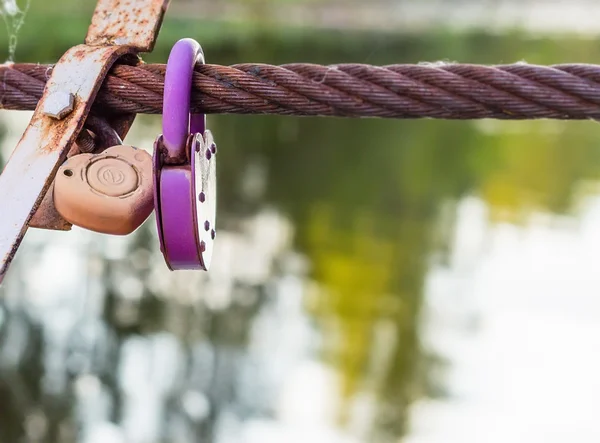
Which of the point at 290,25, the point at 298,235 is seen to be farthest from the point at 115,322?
the point at 290,25

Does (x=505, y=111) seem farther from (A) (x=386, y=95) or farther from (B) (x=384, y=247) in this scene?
(B) (x=384, y=247)

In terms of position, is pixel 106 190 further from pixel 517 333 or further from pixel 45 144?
pixel 517 333

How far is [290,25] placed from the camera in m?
15.3

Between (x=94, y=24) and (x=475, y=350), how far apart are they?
5.07 metres

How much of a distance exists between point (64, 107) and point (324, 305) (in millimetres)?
5393

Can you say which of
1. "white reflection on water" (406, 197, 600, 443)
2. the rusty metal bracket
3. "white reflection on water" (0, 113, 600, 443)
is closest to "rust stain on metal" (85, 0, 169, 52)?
the rusty metal bracket

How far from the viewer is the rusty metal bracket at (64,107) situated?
2.18ft

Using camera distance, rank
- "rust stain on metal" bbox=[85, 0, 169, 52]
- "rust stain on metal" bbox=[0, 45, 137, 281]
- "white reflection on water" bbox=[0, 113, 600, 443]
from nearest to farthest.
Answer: "rust stain on metal" bbox=[0, 45, 137, 281]
"rust stain on metal" bbox=[85, 0, 169, 52]
"white reflection on water" bbox=[0, 113, 600, 443]

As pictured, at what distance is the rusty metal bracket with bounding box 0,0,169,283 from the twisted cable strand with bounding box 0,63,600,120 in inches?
1.3

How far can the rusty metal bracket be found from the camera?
66cm

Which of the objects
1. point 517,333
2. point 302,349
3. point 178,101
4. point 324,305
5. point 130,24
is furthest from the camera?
point 324,305

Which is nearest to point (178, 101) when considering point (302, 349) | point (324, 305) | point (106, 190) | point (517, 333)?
point (106, 190)

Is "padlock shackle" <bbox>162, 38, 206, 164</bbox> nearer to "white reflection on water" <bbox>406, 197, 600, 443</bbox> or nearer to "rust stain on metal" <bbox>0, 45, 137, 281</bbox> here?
"rust stain on metal" <bbox>0, 45, 137, 281</bbox>

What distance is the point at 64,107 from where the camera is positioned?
70cm
